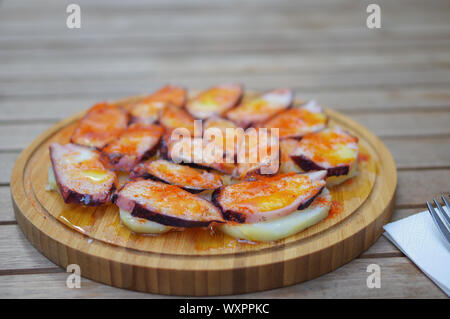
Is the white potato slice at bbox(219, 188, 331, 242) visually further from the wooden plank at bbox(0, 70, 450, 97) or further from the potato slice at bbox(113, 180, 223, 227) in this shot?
the wooden plank at bbox(0, 70, 450, 97)

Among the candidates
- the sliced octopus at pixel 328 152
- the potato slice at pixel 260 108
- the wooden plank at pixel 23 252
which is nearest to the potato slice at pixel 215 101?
the potato slice at pixel 260 108

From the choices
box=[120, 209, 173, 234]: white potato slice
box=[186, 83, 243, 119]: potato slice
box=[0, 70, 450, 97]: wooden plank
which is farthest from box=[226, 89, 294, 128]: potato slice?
box=[120, 209, 173, 234]: white potato slice

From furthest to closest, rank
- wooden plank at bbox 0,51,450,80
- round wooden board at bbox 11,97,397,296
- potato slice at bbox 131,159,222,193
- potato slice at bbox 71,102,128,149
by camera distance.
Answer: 1. wooden plank at bbox 0,51,450,80
2. potato slice at bbox 71,102,128,149
3. potato slice at bbox 131,159,222,193
4. round wooden board at bbox 11,97,397,296

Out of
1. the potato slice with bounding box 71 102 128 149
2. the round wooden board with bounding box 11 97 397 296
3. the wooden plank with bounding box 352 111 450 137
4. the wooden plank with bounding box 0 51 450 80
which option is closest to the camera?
the round wooden board with bounding box 11 97 397 296

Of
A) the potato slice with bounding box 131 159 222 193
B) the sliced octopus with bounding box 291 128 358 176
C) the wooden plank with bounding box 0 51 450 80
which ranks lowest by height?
the potato slice with bounding box 131 159 222 193

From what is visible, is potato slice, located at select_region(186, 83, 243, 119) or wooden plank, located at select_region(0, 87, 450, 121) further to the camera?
wooden plank, located at select_region(0, 87, 450, 121)

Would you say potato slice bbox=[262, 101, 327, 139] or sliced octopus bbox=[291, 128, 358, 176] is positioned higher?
potato slice bbox=[262, 101, 327, 139]
